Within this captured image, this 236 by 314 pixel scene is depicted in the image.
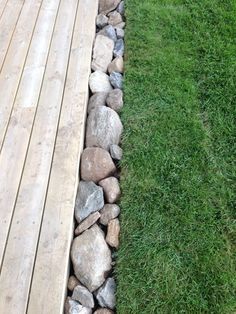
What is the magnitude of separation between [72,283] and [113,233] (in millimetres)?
342

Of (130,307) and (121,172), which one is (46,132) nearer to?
(121,172)

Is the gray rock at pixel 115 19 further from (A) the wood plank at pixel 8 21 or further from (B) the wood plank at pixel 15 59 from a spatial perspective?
(A) the wood plank at pixel 8 21

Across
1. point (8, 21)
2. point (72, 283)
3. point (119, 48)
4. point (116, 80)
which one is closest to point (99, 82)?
point (116, 80)

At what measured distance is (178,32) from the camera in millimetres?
3117

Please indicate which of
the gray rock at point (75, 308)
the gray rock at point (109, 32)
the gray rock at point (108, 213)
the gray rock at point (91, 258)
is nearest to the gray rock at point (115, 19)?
the gray rock at point (109, 32)

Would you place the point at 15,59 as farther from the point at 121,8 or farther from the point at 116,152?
the point at 116,152

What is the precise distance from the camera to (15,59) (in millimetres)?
3023

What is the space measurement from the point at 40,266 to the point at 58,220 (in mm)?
276

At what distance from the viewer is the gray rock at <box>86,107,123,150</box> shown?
2.44 meters

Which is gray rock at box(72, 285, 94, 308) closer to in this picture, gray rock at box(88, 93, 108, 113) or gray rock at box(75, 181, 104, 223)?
gray rock at box(75, 181, 104, 223)

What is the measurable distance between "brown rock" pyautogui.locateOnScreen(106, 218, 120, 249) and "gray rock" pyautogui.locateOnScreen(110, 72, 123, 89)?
113 cm

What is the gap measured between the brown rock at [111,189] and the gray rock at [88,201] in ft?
0.12

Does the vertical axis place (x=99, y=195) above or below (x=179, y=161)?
below

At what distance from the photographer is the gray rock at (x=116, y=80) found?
280cm
